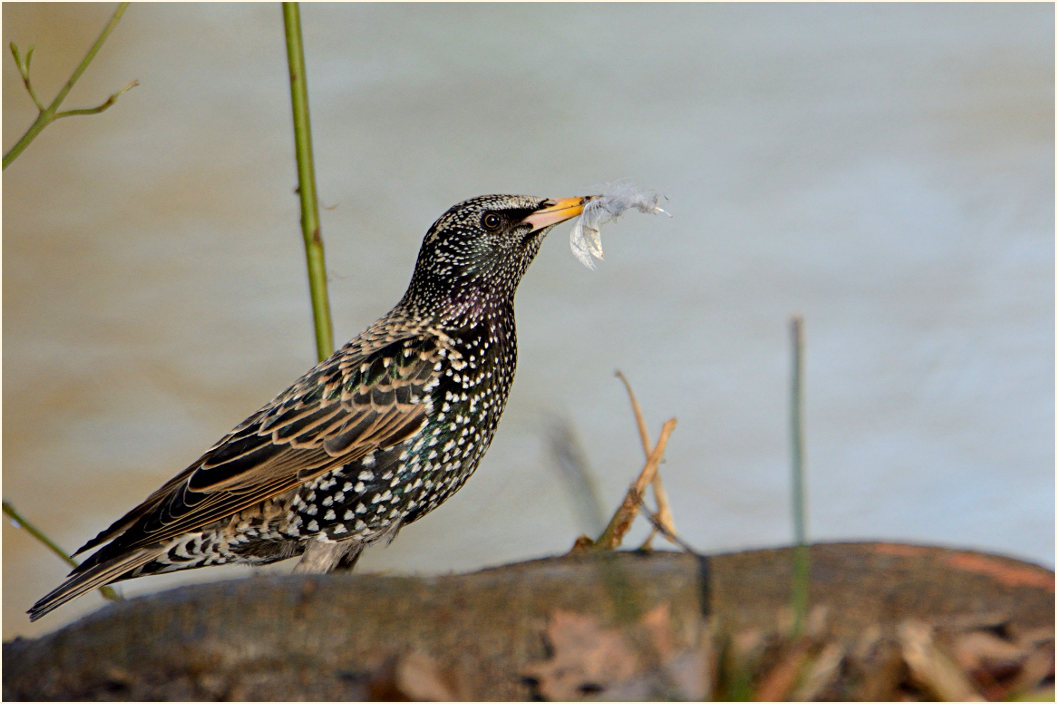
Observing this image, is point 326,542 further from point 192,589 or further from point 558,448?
point 558,448

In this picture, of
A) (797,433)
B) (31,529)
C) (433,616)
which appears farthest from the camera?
(31,529)

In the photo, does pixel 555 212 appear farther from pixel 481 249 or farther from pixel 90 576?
pixel 90 576

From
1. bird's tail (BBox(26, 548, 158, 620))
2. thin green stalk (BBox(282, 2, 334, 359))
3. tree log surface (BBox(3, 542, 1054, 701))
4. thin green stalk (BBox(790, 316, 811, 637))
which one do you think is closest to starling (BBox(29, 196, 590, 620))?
bird's tail (BBox(26, 548, 158, 620))

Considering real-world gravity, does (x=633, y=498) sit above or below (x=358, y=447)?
below

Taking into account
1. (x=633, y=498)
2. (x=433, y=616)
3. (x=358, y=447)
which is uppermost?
(x=358, y=447)

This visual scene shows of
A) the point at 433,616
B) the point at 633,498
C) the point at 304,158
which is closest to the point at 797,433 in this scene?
the point at 433,616

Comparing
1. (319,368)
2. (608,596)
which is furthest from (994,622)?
(319,368)

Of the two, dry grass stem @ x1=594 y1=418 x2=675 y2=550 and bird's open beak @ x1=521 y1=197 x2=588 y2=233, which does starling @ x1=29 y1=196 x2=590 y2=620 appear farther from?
dry grass stem @ x1=594 y1=418 x2=675 y2=550

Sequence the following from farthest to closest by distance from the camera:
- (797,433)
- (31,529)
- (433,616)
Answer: (31,529)
(433,616)
(797,433)
